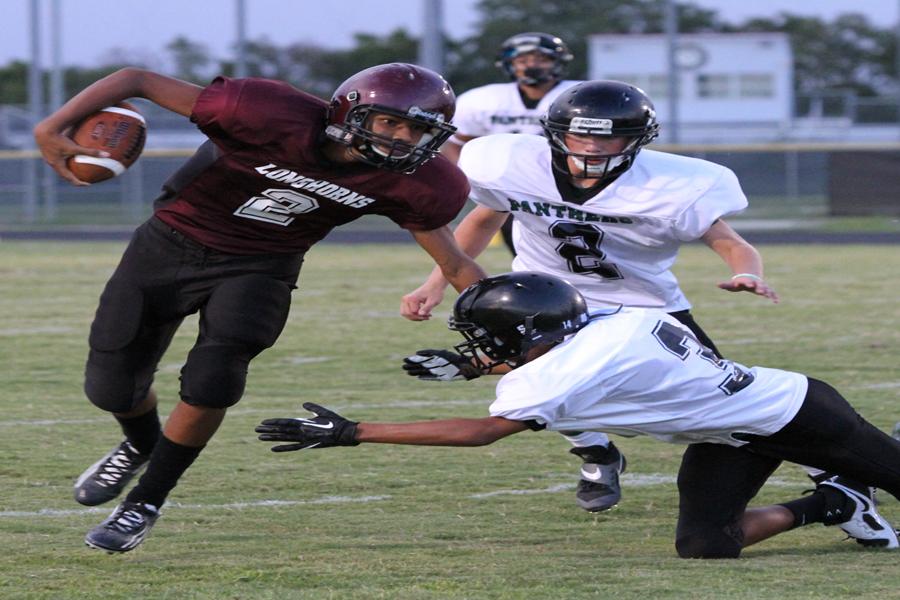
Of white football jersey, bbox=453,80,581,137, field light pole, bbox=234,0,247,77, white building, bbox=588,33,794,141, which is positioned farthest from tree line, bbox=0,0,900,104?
white football jersey, bbox=453,80,581,137

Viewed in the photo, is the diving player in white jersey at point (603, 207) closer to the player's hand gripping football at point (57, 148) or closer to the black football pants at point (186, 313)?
the black football pants at point (186, 313)

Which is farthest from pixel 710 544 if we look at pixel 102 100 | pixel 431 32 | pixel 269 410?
pixel 431 32

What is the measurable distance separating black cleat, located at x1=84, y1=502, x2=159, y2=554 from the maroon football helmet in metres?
1.07

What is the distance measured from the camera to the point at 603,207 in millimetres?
4340

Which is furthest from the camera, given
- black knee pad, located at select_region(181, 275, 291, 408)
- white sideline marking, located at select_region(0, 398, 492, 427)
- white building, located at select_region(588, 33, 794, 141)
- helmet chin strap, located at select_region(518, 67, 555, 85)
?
white building, located at select_region(588, 33, 794, 141)

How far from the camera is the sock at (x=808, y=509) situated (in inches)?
157

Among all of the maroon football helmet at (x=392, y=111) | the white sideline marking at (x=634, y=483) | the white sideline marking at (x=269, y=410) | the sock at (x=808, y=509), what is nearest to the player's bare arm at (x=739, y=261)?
the sock at (x=808, y=509)

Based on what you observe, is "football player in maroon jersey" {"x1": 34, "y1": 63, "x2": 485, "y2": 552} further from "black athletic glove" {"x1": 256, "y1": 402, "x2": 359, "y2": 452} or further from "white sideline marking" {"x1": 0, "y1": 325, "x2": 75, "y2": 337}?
"white sideline marking" {"x1": 0, "y1": 325, "x2": 75, "y2": 337}

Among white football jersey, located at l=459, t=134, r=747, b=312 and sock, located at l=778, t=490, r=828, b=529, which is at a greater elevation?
white football jersey, located at l=459, t=134, r=747, b=312

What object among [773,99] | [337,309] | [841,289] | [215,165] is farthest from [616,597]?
[773,99]

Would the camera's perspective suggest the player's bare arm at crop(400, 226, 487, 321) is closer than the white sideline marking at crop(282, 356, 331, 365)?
Yes

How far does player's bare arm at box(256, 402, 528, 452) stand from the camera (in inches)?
134

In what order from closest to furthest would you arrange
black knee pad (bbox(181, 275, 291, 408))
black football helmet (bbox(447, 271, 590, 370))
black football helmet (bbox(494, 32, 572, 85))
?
1. black football helmet (bbox(447, 271, 590, 370))
2. black knee pad (bbox(181, 275, 291, 408))
3. black football helmet (bbox(494, 32, 572, 85))

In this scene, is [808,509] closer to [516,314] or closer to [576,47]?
[516,314]
